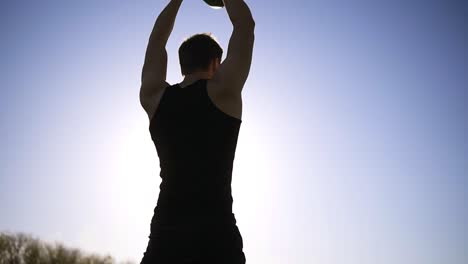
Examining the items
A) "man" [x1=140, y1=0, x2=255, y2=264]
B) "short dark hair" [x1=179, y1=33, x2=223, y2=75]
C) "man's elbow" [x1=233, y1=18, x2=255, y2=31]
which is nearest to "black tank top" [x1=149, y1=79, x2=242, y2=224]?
"man" [x1=140, y1=0, x2=255, y2=264]

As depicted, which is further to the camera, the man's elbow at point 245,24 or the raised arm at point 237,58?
the man's elbow at point 245,24

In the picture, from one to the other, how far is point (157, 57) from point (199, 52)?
287mm

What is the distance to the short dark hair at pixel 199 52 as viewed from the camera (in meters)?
1.99

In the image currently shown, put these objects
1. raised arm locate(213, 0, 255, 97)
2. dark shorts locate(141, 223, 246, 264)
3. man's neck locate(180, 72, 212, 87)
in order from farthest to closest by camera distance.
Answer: man's neck locate(180, 72, 212, 87) → raised arm locate(213, 0, 255, 97) → dark shorts locate(141, 223, 246, 264)

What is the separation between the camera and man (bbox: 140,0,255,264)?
172 centimetres

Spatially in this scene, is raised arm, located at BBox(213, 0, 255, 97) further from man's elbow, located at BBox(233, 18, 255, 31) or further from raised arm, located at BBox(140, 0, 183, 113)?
raised arm, located at BBox(140, 0, 183, 113)

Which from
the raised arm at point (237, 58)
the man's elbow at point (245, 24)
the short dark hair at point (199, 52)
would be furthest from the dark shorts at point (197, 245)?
the man's elbow at point (245, 24)

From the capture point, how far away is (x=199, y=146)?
1.81 meters

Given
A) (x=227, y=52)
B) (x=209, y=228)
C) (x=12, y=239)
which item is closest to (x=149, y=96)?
(x=227, y=52)

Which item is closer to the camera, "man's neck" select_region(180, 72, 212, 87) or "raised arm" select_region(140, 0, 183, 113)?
"man's neck" select_region(180, 72, 212, 87)

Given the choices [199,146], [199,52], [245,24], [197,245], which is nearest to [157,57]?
[199,52]

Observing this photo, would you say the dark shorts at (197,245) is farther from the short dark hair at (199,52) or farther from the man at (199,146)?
the short dark hair at (199,52)

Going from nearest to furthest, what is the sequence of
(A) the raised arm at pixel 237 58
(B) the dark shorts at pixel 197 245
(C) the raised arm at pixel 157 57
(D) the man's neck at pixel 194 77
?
(B) the dark shorts at pixel 197 245
(A) the raised arm at pixel 237 58
(D) the man's neck at pixel 194 77
(C) the raised arm at pixel 157 57

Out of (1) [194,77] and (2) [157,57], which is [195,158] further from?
(2) [157,57]
